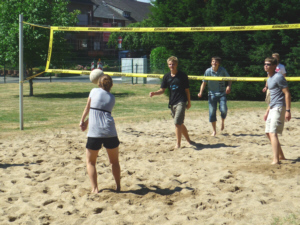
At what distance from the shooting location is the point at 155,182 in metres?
5.57

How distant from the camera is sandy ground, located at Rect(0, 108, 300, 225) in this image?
4.33 metres

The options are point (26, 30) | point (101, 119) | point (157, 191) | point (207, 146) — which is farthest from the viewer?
point (26, 30)

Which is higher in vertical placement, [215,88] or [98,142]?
[215,88]

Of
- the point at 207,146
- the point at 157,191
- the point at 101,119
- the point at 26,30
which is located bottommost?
the point at 157,191

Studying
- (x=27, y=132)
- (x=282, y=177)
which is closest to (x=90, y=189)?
(x=282, y=177)

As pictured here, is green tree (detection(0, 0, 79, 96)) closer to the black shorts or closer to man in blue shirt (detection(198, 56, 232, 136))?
man in blue shirt (detection(198, 56, 232, 136))

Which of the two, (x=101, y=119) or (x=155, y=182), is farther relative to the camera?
(x=155, y=182)

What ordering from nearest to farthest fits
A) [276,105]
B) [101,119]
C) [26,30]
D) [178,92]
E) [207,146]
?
[101,119] → [276,105] → [178,92] → [207,146] → [26,30]

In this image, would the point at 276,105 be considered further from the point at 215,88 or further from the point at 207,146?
the point at 215,88

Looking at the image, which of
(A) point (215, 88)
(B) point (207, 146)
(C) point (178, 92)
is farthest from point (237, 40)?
(C) point (178, 92)

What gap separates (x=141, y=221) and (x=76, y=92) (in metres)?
18.7

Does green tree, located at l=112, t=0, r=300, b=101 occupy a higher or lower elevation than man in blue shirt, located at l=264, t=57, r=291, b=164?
higher

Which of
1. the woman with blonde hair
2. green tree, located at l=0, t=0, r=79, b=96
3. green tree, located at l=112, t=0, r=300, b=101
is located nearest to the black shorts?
the woman with blonde hair

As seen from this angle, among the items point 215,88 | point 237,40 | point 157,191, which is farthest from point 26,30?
point 157,191
